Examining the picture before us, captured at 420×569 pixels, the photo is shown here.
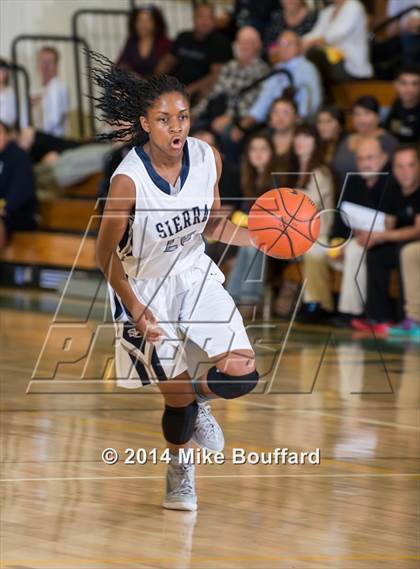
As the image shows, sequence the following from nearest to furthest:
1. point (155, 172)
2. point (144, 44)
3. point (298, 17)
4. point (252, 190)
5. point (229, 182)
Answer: point (155, 172) → point (252, 190) → point (229, 182) → point (298, 17) → point (144, 44)

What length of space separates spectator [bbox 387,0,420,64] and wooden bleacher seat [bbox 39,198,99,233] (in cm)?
305

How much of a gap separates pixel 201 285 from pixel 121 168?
1.74 feet

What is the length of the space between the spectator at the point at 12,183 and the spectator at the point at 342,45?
107 inches

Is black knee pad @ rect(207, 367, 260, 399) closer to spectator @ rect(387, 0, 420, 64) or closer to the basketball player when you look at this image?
the basketball player

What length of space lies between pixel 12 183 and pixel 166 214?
6.77m

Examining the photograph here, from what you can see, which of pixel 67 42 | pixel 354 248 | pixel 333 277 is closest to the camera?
pixel 354 248

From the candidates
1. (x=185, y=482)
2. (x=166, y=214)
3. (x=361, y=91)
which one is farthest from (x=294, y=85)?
(x=185, y=482)

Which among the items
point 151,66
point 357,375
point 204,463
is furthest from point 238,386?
point 151,66

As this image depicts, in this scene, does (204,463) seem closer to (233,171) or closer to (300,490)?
(300,490)

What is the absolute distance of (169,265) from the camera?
441 centimetres

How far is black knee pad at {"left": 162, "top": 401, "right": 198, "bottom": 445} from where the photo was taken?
442cm

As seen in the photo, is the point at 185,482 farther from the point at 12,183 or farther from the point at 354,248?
the point at 12,183

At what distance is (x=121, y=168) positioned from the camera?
4.27 metres

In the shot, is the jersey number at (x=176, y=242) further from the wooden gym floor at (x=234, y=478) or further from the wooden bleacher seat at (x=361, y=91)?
the wooden bleacher seat at (x=361, y=91)
